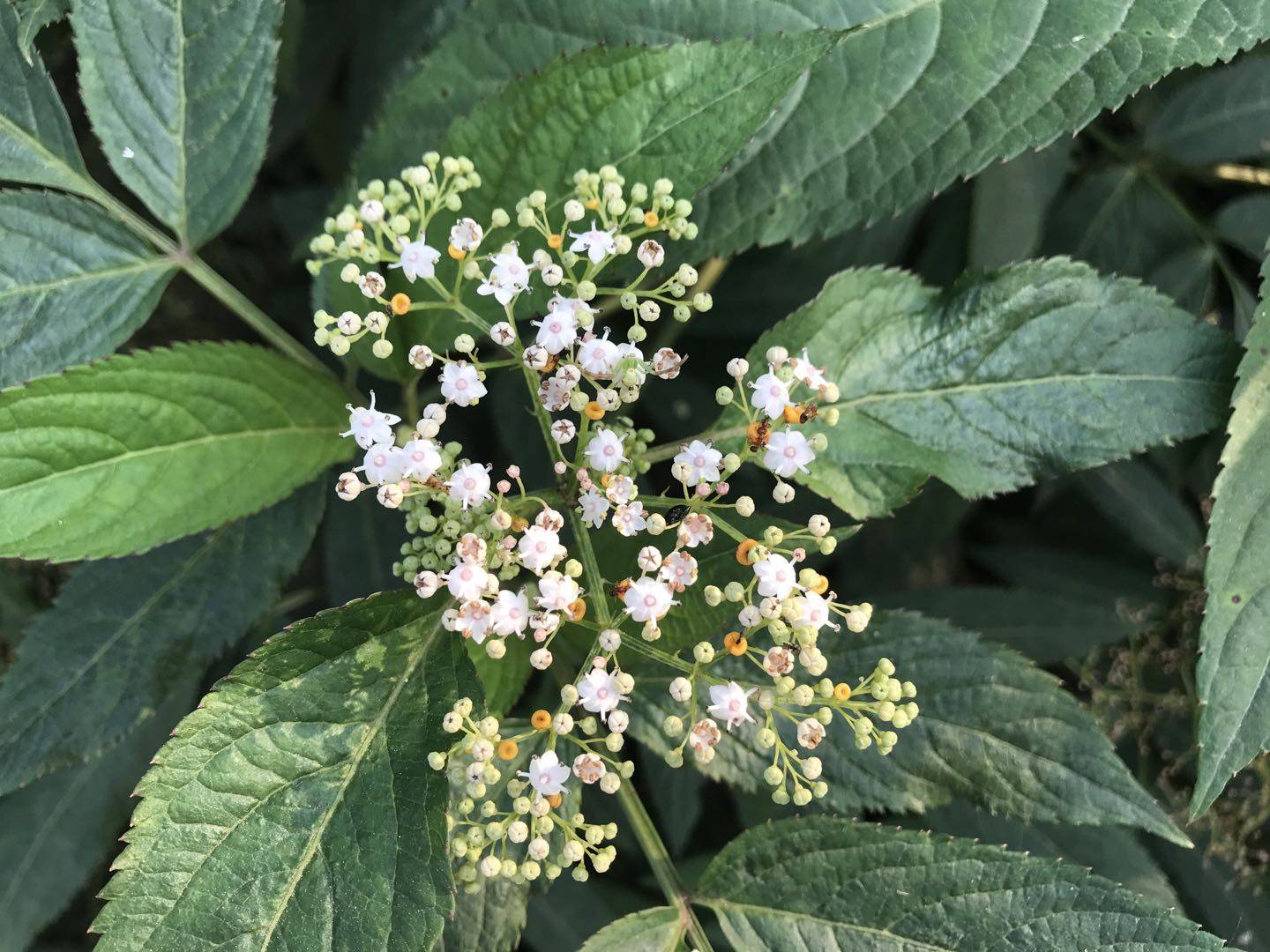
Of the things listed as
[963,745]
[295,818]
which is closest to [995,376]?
[963,745]

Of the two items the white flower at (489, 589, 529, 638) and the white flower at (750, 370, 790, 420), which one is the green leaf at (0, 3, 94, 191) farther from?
the white flower at (750, 370, 790, 420)

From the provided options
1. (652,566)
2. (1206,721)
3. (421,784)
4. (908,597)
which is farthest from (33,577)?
(1206,721)

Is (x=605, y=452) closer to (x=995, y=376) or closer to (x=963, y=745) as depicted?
(x=995, y=376)

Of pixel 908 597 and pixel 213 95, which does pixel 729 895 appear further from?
pixel 213 95

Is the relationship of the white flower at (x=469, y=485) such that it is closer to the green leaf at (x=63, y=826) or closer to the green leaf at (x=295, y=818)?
the green leaf at (x=295, y=818)

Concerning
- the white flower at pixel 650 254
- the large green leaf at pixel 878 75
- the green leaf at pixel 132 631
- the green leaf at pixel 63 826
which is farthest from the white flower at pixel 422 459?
the green leaf at pixel 63 826

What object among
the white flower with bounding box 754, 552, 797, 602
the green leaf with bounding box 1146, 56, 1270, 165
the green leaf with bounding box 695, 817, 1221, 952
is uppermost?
the green leaf with bounding box 1146, 56, 1270, 165

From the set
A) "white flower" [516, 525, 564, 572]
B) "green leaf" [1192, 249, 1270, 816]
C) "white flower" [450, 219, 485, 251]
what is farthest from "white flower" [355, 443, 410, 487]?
"green leaf" [1192, 249, 1270, 816]
